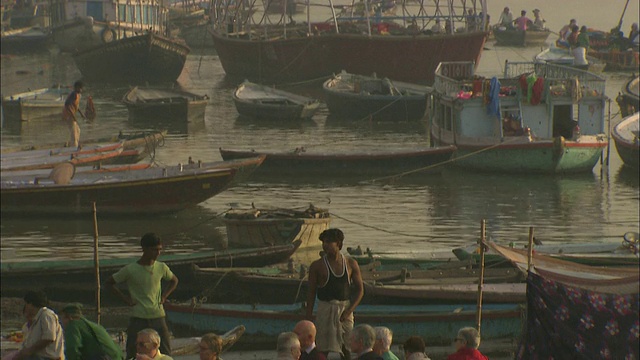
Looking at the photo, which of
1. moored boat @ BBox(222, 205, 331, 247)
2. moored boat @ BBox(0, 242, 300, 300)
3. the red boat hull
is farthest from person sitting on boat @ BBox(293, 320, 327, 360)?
the red boat hull

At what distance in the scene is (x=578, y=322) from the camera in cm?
1143

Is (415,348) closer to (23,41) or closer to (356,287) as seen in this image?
(356,287)

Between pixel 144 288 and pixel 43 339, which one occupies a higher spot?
pixel 144 288

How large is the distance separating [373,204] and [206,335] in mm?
18106

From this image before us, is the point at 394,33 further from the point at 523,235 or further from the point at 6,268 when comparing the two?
the point at 6,268

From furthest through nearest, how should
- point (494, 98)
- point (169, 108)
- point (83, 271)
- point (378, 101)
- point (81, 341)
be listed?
point (378, 101) → point (169, 108) → point (494, 98) → point (83, 271) → point (81, 341)

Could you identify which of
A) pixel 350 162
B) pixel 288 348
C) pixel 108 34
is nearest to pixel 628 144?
pixel 350 162

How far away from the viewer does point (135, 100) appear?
42812 mm

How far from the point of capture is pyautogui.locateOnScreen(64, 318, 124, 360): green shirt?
1155 cm

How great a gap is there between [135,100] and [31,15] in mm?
44516

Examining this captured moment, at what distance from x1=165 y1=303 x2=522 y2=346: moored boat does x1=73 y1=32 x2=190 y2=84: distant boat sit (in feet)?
134

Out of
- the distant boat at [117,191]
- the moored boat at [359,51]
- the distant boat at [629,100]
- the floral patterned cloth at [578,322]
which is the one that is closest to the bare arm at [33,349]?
the floral patterned cloth at [578,322]

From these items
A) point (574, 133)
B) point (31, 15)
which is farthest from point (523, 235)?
point (31, 15)

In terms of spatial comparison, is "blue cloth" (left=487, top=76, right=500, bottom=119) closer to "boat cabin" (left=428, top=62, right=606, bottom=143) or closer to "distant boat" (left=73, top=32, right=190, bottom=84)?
"boat cabin" (left=428, top=62, right=606, bottom=143)
